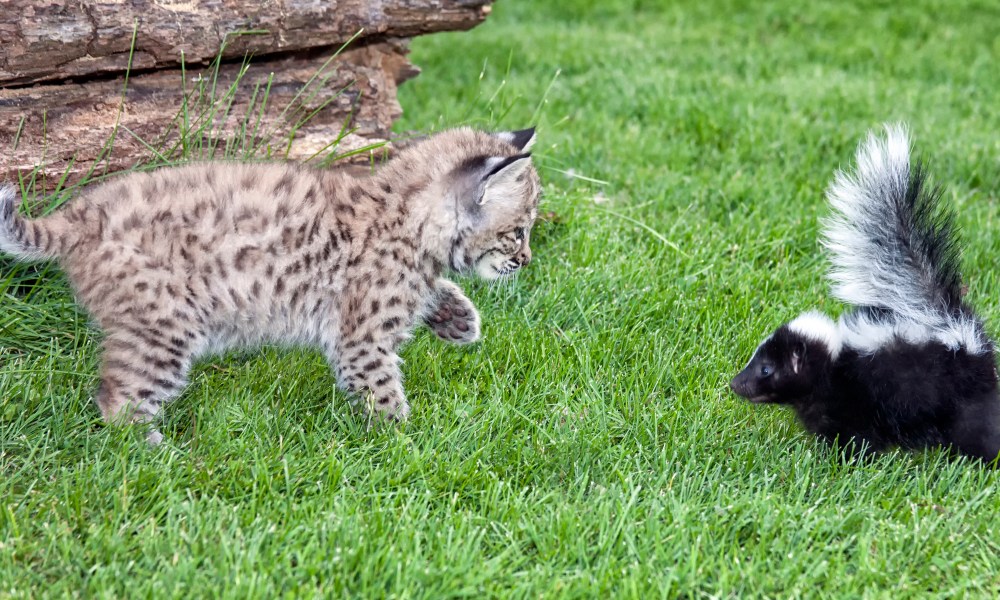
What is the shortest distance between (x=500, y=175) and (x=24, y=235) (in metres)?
2.15

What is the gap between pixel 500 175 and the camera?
15.6 feet

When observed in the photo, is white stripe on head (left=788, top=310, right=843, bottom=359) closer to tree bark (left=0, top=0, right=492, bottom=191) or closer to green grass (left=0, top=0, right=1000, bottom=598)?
green grass (left=0, top=0, right=1000, bottom=598)

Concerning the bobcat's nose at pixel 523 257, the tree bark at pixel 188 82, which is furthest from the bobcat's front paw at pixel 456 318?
the tree bark at pixel 188 82

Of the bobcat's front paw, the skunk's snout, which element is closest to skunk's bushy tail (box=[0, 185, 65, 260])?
the bobcat's front paw

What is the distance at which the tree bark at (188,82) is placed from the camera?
5137 millimetres

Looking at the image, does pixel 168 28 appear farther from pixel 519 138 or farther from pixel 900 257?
pixel 900 257

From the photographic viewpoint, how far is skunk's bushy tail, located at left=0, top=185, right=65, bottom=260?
4.34 m

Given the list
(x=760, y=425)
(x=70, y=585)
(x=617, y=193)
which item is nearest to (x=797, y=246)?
(x=617, y=193)

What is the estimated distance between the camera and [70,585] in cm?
342

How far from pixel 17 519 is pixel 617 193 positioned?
4856mm

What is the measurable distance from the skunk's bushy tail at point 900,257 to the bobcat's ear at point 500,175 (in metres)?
1.59

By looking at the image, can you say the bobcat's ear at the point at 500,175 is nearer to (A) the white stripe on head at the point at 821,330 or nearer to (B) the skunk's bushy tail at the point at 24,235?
(A) the white stripe on head at the point at 821,330

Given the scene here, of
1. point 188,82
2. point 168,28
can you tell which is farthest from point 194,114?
point 168,28

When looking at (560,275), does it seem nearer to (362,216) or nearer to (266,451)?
(362,216)
